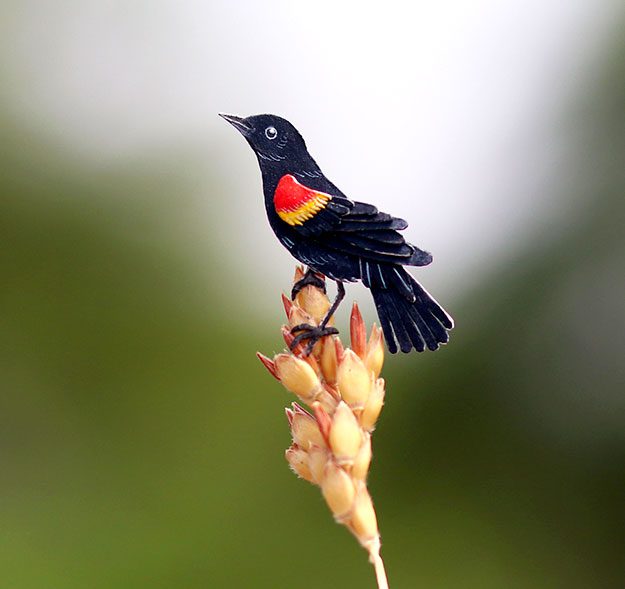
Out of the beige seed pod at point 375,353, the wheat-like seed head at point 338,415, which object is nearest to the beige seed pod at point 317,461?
the wheat-like seed head at point 338,415

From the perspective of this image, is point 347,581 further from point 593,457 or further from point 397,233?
point 397,233

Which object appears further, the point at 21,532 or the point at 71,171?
the point at 71,171

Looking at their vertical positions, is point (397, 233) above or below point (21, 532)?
above

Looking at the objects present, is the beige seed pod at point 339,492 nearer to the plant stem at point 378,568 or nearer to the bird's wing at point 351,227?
the plant stem at point 378,568

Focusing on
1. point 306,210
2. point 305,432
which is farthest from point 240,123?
point 305,432

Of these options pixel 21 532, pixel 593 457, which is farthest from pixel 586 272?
pixel 21 532

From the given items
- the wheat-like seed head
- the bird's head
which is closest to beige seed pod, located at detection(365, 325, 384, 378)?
the wheat-like seed head

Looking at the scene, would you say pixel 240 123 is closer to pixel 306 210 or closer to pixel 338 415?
pixel 306 210
